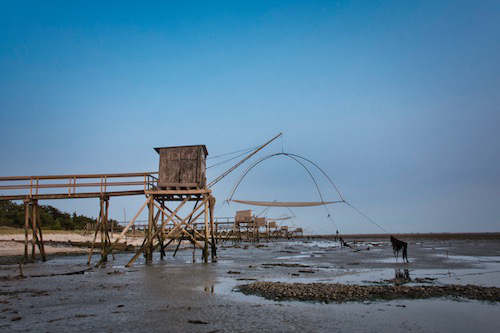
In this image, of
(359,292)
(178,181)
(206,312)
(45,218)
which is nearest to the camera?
(206,312)

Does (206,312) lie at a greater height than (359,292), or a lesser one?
greater

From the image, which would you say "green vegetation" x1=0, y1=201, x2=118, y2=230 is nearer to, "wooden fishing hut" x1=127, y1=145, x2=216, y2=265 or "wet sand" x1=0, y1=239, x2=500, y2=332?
"wooden fishing hut" x1=127, y1=145, x2=216, y2=265

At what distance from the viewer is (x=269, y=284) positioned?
10656 mm

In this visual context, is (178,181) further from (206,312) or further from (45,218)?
(45,218)

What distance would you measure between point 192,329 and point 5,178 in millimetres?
20345

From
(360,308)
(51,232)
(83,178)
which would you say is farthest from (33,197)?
(51,232)

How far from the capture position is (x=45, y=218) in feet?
166

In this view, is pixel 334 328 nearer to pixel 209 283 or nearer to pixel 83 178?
pixel 209 283

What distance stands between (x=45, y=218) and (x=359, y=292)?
54233mm

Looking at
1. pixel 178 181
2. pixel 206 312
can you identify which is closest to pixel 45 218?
pixel 178 181

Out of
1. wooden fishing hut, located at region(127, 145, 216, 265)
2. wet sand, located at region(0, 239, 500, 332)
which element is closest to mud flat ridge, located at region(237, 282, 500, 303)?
wet sand, located at region(0, 239, 500, 332)

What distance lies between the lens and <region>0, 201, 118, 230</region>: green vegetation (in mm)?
48531

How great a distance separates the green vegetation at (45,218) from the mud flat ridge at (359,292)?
38115 millimetres

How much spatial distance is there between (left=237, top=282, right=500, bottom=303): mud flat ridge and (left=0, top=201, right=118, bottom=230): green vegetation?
38115mm
